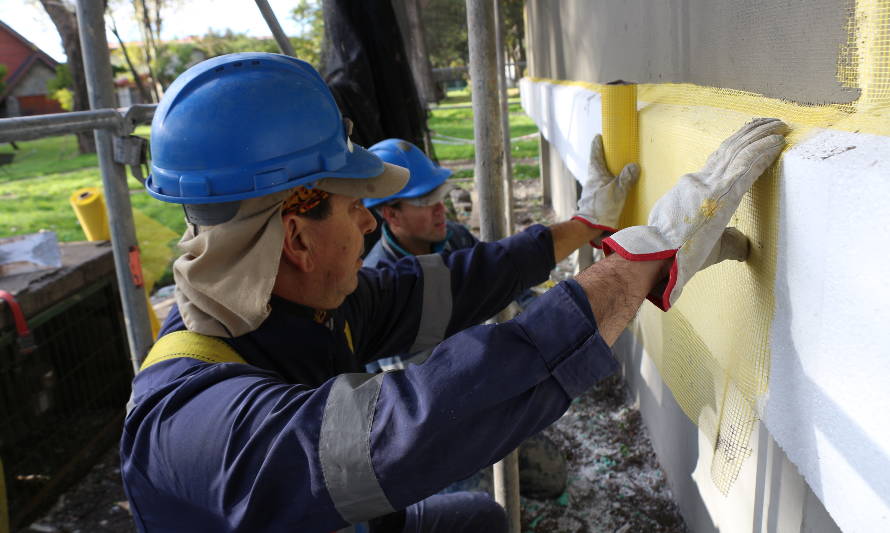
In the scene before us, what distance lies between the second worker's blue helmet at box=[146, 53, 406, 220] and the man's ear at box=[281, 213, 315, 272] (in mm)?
100

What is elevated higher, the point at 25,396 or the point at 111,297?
the point at 111,297

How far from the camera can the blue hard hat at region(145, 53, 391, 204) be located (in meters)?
1.57

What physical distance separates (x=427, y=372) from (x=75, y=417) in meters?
3.62

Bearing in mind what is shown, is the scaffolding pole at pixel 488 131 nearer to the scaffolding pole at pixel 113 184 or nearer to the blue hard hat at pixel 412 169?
the blue hard hat at pixel 412 169

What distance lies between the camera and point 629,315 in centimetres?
132

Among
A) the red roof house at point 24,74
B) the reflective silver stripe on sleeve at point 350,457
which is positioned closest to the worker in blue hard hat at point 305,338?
the reflective silver stripe on sleeve at point 350,457

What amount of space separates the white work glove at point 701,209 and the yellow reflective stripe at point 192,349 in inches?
36.9

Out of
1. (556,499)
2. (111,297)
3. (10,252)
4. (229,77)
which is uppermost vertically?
(229,77)

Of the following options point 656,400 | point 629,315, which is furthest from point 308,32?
point 629,315

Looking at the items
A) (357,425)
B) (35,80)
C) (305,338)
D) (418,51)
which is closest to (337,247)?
(305,338)

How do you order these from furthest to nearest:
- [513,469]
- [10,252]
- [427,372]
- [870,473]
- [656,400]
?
[10,252] < [656,400] < [513,469] < [427,372] < [870,473]

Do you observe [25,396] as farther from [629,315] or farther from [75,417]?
[629,315]

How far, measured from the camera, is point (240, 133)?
5.13 feet

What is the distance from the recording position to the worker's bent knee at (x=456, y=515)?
2.39m
